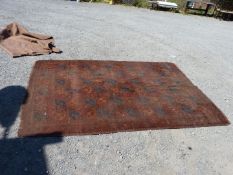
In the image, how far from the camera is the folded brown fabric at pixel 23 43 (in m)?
5.53

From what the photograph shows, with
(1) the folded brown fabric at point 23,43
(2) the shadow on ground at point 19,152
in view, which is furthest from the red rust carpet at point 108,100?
(1) the folded brown fabric at point 23,43

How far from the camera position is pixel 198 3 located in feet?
44.1

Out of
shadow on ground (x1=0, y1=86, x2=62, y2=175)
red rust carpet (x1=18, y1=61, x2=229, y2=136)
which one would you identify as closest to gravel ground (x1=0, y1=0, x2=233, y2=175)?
shadow on ground (x1=0, y1=86, x2=62, y2=175)

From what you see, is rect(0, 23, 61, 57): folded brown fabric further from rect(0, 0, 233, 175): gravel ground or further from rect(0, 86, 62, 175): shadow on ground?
rect(0, 86, 62, 175): shadow on ground

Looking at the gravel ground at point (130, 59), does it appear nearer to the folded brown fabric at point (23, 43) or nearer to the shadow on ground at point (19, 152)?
the shadow on ground at point (19, 152)

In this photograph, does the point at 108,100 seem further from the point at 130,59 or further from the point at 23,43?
the point at 23,43

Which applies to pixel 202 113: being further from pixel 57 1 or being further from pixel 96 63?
pixel 57 1

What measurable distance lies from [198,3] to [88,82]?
10.3m

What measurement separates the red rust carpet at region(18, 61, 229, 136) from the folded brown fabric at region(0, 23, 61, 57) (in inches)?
18.8

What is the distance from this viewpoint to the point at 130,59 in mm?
6102

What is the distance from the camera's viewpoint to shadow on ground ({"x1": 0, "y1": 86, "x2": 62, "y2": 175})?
297 centimetres

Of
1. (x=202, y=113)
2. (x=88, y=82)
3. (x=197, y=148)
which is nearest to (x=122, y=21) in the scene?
(x=88, y=82)

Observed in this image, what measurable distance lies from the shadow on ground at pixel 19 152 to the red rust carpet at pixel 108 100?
130mm

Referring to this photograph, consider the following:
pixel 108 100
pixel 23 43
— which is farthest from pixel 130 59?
pixel 23 43
